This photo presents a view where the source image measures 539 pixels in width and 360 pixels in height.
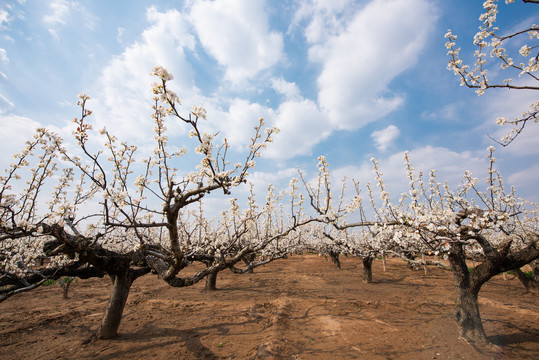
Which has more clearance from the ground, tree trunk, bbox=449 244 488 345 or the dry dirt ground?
tree trunk, bbox=449 244 488 345

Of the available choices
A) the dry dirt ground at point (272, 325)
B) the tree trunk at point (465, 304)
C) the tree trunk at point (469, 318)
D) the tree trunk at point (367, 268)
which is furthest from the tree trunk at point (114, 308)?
the tree trunk at point (367, 268)

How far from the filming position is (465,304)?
266 inches

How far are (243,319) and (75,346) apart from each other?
5344 mm

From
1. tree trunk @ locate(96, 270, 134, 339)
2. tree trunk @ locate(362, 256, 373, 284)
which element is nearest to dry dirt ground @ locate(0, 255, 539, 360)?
tree trunk @ locate(96, 270, 134, 339)

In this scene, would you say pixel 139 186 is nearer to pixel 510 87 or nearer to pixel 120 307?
pixel 120 307

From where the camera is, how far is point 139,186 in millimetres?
4844

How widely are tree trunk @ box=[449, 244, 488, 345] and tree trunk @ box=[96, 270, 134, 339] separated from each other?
32.7 feet

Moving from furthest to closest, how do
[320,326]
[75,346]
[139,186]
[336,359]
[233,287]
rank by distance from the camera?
[233,287], [320,326], [75,346], [336,359], [139,186]

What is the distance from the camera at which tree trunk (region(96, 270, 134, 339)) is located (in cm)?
741

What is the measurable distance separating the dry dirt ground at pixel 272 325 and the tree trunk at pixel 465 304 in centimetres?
37

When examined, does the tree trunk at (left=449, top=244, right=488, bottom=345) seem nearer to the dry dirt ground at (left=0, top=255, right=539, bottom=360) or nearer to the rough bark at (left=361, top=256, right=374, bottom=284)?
the dry dirt ground at (left=0, top=255, right=539, bottom=360)

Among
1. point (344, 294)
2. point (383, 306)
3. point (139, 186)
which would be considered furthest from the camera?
point (344, 294)

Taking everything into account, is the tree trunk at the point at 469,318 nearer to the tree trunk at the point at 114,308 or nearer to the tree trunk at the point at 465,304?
the tree trunk at the point at 465,304

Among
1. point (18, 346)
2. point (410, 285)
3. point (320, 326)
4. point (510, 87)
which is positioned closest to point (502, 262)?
point (510, 87)
